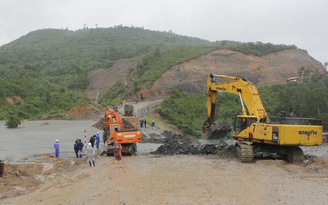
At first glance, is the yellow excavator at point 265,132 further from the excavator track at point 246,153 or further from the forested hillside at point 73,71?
the forested hillside at point 73,71

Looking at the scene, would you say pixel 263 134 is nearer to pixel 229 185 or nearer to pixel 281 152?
pixel 281 152

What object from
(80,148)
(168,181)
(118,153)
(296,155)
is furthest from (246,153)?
(80,148)

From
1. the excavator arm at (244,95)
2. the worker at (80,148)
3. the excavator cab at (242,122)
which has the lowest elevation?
the worker at (80,148)

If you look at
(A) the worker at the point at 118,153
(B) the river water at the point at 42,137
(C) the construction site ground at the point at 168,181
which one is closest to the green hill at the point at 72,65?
(B) the river water at the point at 42,137

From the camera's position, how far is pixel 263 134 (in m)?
18.4

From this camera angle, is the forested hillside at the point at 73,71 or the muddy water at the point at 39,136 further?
the forested hillside at the point at 73,71

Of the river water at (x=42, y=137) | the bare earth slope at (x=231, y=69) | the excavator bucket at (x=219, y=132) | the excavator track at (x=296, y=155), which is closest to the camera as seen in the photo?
the excavator track at (x=296, y=155)

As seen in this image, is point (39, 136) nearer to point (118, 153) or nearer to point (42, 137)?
point (42, 137)

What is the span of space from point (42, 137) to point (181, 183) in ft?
72.5

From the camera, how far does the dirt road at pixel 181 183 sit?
12.5m

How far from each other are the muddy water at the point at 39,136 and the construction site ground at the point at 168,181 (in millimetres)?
4563

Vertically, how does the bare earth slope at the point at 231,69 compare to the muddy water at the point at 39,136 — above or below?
above

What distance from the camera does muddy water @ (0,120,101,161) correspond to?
26.5 meters

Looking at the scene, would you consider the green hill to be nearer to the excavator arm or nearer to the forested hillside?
the forested hillside
